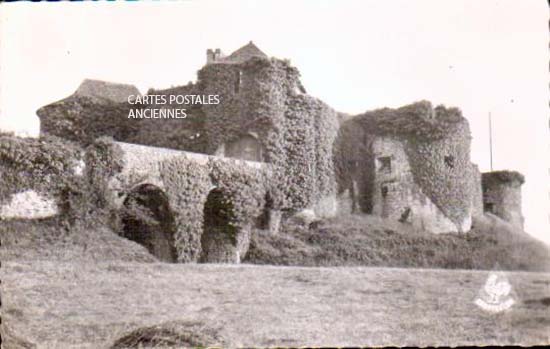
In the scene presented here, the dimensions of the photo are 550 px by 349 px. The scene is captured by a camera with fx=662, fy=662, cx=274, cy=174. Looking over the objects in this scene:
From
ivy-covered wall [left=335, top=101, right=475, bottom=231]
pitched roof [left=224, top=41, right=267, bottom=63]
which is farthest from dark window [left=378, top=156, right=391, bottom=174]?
pitched roof [left=224, top=41, right=267, bottom=63]

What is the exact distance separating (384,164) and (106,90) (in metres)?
14.1

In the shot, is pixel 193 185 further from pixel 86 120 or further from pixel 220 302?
pixel 86 120

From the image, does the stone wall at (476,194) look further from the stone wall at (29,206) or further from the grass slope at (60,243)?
the stone wall at (29,206)

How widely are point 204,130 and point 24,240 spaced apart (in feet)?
39.3

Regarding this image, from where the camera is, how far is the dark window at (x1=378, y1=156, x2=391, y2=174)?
31.9 meters

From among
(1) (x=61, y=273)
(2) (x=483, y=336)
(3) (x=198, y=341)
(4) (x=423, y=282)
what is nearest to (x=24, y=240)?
(1) (x=61, y=273)

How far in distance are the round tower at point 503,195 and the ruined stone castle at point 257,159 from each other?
4637 mm

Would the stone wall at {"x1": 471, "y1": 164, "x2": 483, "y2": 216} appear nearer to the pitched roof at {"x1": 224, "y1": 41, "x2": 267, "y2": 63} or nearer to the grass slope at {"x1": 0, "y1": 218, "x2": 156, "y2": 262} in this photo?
the pitched roof at {"x1": 224, "y1": 41, "x2": 267, "y2": 63}

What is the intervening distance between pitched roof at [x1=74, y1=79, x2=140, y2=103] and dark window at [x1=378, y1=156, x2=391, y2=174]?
12.7 metres

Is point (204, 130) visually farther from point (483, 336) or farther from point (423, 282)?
point (483, 336)

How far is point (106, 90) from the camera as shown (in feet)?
107

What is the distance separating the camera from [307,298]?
15.2m

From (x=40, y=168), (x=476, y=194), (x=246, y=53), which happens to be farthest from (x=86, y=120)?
(x=476, y=194)

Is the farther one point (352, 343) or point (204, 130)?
point (204, 130)
